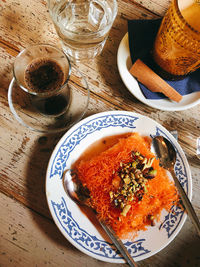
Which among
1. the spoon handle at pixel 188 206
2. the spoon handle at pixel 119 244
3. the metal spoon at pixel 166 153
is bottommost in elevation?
the spoon handle at pixel 119 244

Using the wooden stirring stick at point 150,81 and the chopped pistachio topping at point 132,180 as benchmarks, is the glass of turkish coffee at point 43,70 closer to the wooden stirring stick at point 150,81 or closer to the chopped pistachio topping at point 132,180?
the wooden stirring stick at point 150,81

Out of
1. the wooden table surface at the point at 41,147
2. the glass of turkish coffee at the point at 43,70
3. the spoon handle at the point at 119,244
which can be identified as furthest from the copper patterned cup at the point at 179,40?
the spoon handle at the point at 119,244

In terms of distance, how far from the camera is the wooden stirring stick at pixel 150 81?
807 millimetres

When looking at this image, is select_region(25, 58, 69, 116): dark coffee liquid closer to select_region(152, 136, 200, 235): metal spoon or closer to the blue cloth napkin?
the blue cloth napkin

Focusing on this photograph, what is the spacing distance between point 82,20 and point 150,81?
0.39m

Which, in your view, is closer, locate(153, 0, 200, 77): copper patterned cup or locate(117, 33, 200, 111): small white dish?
locate(153, 0, 200, 77): copper patterned cup

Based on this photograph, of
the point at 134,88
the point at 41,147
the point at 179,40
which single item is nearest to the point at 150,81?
the point at 134,88

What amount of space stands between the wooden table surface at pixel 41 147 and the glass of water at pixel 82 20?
0.16 feet

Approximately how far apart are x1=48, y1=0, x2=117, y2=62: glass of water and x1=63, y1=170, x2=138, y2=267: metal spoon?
47 centimetres

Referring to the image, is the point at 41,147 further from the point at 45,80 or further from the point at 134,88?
the point at 134,88

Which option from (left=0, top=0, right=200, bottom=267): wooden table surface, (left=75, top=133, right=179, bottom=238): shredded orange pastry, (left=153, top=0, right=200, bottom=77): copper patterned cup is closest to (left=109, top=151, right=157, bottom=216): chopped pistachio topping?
(left=75, top=133, right=179, bottom=238): shredded orange pastry

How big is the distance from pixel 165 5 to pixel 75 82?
1.62ft

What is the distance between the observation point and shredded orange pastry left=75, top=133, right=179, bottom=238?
0.77 meters

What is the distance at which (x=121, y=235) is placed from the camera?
2.44 feet
